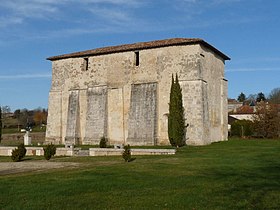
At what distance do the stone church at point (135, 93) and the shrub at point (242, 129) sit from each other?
803 centimetres

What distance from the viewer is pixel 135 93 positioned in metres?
28.2

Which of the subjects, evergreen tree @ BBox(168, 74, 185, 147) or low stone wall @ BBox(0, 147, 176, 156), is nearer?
low stone wall @ BBox(0, 147, 176, 156)

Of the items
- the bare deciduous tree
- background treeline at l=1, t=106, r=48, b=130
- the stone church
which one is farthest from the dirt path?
background treeline at l=1, t=106, r=48, b=130

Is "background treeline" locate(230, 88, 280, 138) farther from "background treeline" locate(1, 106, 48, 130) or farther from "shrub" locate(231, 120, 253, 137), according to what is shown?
"background treeline" locate(1, 106, 48, 130)

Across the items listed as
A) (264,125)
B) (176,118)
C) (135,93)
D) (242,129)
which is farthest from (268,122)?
(135,93)

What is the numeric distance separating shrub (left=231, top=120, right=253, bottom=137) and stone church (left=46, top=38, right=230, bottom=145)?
→ 8026mm

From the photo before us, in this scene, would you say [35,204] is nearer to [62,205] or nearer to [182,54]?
[62,205]

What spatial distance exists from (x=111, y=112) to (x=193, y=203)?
2281 cm

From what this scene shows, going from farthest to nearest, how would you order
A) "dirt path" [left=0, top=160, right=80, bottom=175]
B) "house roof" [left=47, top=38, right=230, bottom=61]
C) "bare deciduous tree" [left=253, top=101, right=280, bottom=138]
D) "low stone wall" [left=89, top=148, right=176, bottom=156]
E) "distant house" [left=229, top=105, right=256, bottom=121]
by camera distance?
"distant house" [left=229, top=105, right=256, bottom=121] < "bare deciduous tree" [left=253, top=101, right=280, bottom=138] < "house roof" [left=47, top=38, right=230, bottom=61] < "low stone wall" [left=89, top=148, right=176, bottom=156] < "dirt path" [left=0, top=160, right=80, bottom=175]

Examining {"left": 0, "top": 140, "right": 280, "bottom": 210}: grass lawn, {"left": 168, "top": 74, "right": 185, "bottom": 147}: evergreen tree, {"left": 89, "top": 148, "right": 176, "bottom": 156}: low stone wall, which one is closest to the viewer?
{"left": 0, "top": 140, "right": 280, "bottom": 210}: grass lawn

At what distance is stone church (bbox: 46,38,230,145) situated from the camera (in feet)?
86.1

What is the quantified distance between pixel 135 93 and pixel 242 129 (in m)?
15.6

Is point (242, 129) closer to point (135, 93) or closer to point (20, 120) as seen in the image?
point (135, 93)

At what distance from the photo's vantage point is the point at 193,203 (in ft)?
23.5
